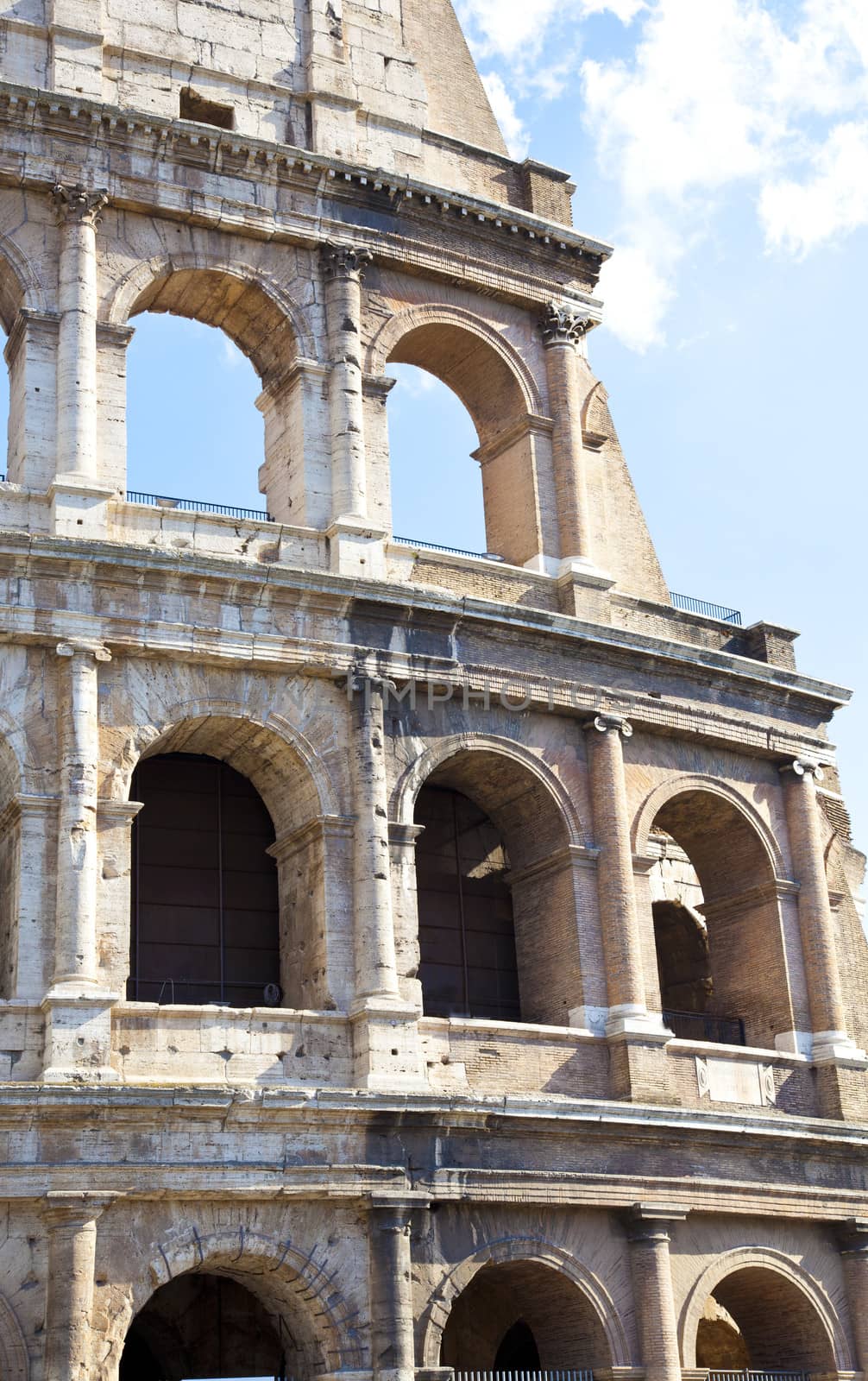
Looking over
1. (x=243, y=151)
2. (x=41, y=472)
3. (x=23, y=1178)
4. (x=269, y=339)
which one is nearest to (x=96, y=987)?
(x=23, y=1178)

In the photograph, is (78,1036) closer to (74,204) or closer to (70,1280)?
(70,1280)

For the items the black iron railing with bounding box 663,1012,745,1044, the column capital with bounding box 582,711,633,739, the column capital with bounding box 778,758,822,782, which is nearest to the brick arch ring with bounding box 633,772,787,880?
the column capital with bounding box 778,758,822,782

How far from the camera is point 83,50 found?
63.4 ft

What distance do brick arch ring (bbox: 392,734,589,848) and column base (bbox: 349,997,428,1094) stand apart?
1.88m

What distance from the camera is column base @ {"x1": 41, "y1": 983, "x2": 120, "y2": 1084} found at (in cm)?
1552

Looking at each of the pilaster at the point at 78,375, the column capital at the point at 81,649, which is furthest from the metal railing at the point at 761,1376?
the pilaster at the point at 78,375

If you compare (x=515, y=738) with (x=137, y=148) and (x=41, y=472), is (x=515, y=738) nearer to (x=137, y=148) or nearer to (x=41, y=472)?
(x=41, y=472)

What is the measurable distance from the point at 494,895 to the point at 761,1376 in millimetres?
5505

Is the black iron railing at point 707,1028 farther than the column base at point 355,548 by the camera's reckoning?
Yes

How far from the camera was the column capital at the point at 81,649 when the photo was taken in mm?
16781

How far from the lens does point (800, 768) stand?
21.2 m

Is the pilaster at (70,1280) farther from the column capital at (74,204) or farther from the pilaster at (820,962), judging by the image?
the column capital at (74,204)

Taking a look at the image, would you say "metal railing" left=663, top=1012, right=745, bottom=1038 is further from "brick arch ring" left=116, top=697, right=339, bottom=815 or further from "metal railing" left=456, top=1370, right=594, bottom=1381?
"brick arch ring" left=116, top=697, right=339, bottom=815

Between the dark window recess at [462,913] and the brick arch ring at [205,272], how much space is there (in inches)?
197
